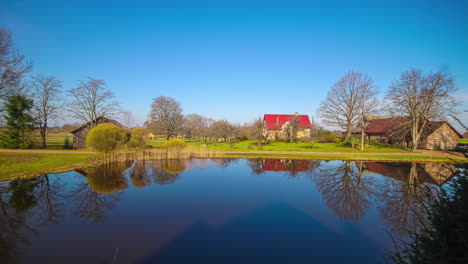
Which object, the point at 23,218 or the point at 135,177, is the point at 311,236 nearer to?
the point at 23,218

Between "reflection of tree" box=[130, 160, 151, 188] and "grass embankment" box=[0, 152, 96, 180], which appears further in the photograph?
"grass embankment" box=[0, 152, 96, 180]

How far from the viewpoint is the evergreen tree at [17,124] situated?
24.2 m

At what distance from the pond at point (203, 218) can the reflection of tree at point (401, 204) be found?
43 mm

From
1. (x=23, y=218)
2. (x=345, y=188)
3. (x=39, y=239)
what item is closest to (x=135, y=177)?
(x=23, y=218)

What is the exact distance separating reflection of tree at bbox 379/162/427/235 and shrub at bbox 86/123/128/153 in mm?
20574

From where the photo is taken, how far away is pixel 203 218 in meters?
7.43

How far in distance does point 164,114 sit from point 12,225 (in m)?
35.2

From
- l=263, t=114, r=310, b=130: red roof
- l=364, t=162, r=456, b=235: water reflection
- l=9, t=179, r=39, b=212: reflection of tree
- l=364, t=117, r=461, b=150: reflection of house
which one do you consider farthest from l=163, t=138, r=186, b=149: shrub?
l=263, t=114, r=310, b=130: red roof

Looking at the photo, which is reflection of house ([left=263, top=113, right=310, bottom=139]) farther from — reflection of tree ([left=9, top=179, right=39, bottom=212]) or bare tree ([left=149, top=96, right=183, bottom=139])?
reflection of tree ([left=9, top=179, right=39, bottom=212])

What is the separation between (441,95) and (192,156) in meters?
32.5

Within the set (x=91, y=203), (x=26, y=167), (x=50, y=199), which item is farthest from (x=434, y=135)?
(x=26, y=167)

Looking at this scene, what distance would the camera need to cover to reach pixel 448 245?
9.34 feet

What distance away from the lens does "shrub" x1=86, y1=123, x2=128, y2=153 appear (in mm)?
17797

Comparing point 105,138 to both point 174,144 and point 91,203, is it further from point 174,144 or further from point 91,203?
point 91,203
